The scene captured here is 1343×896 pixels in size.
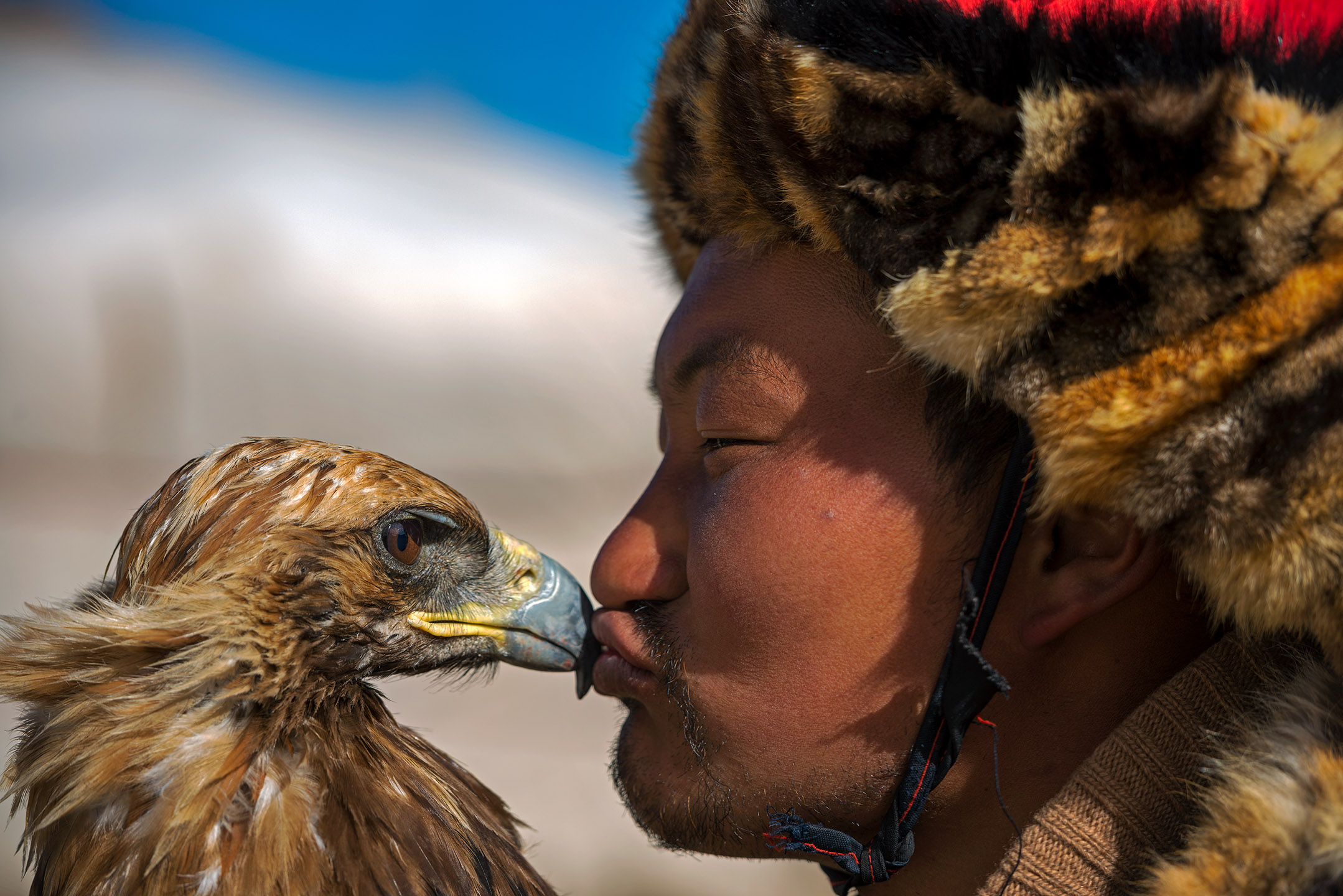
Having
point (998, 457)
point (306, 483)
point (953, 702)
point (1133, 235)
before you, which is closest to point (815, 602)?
point (953, 702)

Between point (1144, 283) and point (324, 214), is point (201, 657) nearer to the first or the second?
point (1144, 283)

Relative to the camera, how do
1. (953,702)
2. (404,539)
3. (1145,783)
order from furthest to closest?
(404,539) → (953,702) → (1145,783)

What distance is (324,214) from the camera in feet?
31.9

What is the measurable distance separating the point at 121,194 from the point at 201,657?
9.23 meters

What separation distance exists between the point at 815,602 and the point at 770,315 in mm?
488

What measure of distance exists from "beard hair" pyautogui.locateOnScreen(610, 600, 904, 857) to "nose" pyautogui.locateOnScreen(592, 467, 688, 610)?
41mm

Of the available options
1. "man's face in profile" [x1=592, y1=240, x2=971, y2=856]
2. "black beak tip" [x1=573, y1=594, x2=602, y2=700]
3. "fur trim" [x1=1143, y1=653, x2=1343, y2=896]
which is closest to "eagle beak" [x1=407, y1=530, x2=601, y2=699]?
"black beak tip" [x1=573, y1=594, x2=602, y2=700]

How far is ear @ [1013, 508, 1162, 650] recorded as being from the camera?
1.35 metres

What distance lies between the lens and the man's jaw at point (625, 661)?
172cm

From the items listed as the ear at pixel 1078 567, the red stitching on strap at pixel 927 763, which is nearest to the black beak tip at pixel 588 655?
the red stitching on strap at pixel 927 763

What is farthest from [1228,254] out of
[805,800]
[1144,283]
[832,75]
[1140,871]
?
[805,800]

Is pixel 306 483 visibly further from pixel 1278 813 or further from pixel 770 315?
pixel 1278 813

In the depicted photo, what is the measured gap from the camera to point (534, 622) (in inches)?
74.8

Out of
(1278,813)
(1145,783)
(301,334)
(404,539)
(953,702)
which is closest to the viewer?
(1278,813)
